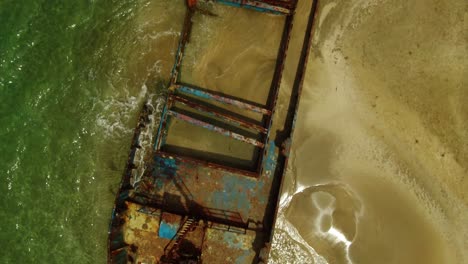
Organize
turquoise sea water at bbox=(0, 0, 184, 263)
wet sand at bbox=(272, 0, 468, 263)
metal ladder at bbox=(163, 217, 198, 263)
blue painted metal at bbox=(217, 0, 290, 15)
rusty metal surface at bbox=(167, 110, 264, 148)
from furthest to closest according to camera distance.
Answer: turquoise sea water at bbox=(0, 0, 184, 263) < wet sand at bbox=(272, 0, 468, 263) < blue painted metal at bbox=(217, 0, 290, 15) < rusty metal surface at bbox=(167, 110, 264, 148) < metal ladder at bbox=(163, 217, 198, 263)

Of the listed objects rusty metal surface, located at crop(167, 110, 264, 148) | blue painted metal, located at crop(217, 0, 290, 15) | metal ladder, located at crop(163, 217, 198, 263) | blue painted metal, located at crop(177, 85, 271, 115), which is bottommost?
metal ladder, located at crop(163, 217, 198, 263)

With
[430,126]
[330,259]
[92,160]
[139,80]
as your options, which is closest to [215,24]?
[139,80]

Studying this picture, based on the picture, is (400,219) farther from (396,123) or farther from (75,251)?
(75,251)

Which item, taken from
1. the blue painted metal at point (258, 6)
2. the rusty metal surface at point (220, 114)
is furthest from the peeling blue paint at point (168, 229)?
the blue painted metal at point (258, 6)

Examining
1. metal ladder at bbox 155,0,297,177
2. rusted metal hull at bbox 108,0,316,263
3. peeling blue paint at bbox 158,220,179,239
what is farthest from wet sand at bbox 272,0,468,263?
peeling blue paint at bbox 158,220,179,239

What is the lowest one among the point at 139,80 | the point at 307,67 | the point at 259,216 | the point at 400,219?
the point at 259,216

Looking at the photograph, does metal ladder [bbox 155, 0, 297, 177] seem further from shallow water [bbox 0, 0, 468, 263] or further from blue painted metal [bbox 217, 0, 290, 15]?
shallow water [bbox 0, 0, 468, 263]

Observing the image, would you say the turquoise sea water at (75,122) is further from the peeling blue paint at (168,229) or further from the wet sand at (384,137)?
the wet sand at (384,137)
